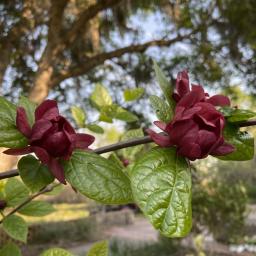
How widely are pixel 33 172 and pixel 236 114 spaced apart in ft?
0.76

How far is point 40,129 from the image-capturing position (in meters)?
0.40

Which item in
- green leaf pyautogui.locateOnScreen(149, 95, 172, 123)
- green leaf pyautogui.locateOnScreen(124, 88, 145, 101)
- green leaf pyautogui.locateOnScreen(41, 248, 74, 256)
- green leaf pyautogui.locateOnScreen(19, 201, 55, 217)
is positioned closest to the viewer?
green leaf pyautogui.locateOnScreen(149, 95, 172, 123)

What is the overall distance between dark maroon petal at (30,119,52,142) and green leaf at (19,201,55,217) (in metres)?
0.45

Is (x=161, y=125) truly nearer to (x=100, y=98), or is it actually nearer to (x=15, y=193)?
(x=15, y=193)

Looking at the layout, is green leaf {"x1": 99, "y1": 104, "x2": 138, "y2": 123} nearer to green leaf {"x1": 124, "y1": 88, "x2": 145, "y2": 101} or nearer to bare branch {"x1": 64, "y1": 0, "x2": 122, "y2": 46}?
green leaf {"x1": 124, "y1": 88, "x2": 145, "y2": 101}

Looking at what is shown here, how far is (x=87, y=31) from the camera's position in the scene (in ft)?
19.1

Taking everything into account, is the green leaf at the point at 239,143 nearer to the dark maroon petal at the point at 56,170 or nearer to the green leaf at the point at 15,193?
the dark maroon petal at the point at 56,170

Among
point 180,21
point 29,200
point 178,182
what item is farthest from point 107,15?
point 178,182

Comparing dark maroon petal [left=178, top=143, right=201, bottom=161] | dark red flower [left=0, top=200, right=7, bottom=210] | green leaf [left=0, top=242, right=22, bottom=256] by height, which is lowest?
green leaf [left=0, top=242, right=22, bottom=256]

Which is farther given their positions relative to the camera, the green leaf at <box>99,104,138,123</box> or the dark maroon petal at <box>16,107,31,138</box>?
the green leaf at <box>99,104,138,123</box>

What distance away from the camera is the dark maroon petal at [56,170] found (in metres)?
0.40

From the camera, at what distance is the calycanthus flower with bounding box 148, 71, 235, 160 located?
0.38 meters

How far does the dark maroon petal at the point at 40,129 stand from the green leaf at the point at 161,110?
0.13 metres

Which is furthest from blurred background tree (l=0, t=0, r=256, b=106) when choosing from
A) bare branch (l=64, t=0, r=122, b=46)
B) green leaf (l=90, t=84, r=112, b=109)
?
green leaf (l=90, t=84, r=112, b=109)
